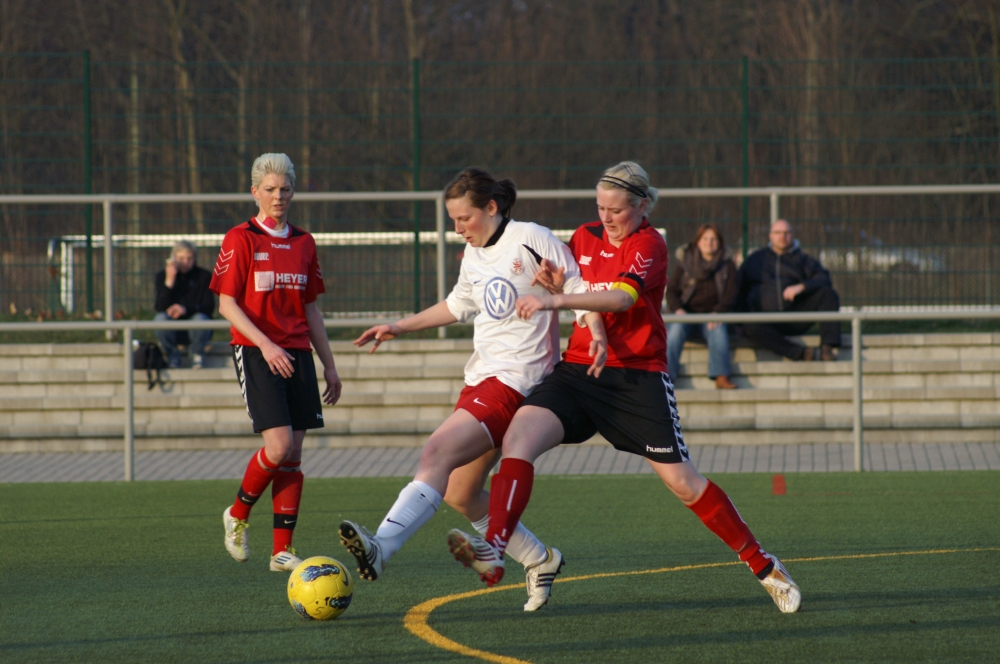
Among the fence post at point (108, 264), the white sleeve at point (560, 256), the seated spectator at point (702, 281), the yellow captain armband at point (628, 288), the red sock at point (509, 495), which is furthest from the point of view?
the fence post at point (108, 264)

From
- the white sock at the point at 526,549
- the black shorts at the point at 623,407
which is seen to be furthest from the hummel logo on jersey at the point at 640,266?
the white sock at the point at 526,549

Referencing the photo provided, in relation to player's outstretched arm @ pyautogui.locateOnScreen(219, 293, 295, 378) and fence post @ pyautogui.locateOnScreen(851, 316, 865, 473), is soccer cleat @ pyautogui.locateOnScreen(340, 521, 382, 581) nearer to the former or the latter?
player's outstretched arm @ pyautogui.locateOnScreen(219, 293, 295, 378)

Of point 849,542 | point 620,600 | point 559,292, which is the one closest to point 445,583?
point 620,600

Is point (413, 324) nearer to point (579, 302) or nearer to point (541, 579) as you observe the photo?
point (579, 302)

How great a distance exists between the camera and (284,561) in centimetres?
581

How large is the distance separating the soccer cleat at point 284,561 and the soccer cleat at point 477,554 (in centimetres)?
178

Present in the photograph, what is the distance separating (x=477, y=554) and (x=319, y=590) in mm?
811

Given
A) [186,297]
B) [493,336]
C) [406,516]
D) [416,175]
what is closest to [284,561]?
[406,516]

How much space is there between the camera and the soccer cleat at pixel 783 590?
477cm

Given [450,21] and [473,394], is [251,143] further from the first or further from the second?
[450,21]

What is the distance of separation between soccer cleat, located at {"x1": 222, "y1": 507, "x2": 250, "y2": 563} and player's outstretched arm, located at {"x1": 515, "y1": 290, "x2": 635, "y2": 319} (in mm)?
2132

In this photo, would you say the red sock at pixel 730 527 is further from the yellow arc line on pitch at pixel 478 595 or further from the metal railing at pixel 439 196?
the metal railing at pixel 439 196

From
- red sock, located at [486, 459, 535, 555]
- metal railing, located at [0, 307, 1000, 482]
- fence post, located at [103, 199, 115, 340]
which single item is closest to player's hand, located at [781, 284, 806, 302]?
metal railing, located at [0, 307, 1000, 482]

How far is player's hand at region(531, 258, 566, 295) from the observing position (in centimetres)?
474
